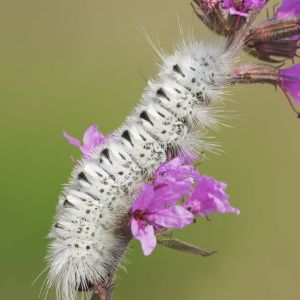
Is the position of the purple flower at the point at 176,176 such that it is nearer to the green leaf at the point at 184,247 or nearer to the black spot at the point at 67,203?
the green leaf at the point at 184,247

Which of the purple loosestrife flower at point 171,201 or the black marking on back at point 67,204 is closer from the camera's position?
the purple loosestrife flower at point 171,201

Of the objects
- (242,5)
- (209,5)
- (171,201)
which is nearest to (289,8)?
(242,5)

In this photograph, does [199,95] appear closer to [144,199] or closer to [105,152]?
[105,152]

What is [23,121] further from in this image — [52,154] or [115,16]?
[115,16]

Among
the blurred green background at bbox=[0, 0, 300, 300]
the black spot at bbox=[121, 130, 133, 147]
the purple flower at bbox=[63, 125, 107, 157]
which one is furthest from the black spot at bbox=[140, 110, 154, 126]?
the blurred green background at bbox=[0, 0, 300, 300]

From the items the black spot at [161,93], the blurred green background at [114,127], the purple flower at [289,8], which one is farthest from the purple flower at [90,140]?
A: the blurred green background at [114,127]

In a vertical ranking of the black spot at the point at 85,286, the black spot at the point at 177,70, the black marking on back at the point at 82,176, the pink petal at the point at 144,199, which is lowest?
the black spot at the point at 85,286

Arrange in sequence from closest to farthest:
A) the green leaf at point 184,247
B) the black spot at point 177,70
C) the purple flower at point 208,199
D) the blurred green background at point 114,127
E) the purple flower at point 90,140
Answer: the green leaf at point 184,247, the purple flower at point 208,199, the black spot at point 177,70, the purple flower at point 90,140, the blurred green background at point 114,127
